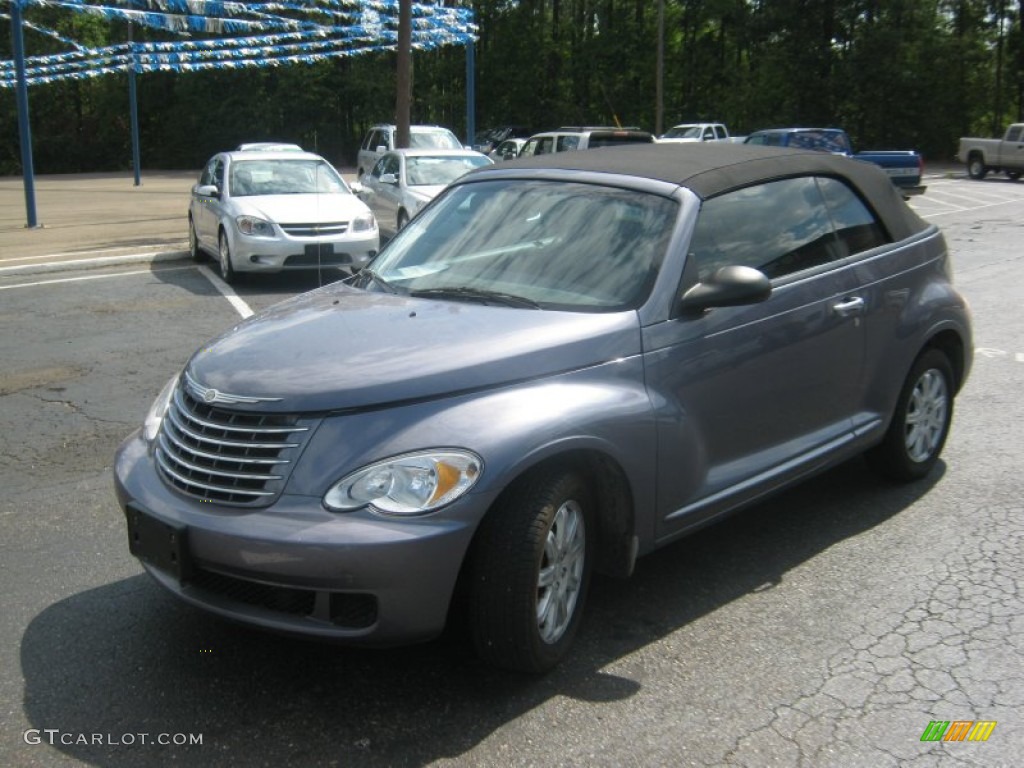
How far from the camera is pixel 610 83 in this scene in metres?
57.4

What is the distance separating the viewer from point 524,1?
58.0 metres

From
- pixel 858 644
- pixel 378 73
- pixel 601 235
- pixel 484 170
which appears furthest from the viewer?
pixel 378 73

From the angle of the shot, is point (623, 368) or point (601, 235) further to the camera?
point (601, 235)

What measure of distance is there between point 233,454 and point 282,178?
10.9m

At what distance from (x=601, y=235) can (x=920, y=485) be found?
238cm

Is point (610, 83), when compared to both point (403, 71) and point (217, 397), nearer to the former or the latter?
point (403, 71)

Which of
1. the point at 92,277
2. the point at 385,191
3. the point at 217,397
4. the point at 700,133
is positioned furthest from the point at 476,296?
the point at 700,133

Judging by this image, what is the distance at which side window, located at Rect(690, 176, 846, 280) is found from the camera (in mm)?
4273

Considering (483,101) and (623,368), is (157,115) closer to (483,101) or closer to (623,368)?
(483,101)

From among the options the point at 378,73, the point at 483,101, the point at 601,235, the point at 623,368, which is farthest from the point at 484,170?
the point at 483,101

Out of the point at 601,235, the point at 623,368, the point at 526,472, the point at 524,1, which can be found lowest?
the point at 526,472

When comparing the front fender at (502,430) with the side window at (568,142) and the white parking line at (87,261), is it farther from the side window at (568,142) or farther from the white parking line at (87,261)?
the side window at (568,142)

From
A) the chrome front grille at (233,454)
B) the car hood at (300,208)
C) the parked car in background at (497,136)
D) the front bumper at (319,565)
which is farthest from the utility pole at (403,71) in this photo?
the parked car in background at (497,136)

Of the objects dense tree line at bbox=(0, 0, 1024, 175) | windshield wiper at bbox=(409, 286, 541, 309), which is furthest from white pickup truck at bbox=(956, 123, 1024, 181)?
windshield wiper at bbox=(409, 286, 541, 309)
